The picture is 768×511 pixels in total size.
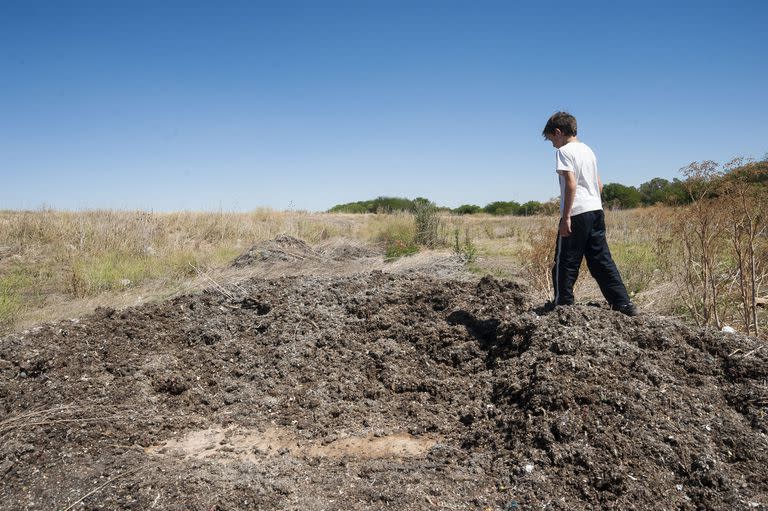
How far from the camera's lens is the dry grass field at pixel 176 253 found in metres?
6.21

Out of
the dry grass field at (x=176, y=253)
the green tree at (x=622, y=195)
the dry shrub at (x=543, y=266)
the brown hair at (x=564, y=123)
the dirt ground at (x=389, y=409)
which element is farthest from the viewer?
the green tree at (x=622, y=195)

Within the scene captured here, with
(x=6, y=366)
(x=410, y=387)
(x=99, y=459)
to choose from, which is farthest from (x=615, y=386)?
(x=6, y=366)

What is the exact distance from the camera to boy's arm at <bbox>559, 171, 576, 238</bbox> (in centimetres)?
373

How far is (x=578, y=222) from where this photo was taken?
3.83 m

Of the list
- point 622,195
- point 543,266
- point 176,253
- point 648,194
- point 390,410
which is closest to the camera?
point 390,410

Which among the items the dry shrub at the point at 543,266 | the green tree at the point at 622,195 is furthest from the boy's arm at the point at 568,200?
the green tree at the point at 622,195

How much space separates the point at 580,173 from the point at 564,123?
16.2 inches

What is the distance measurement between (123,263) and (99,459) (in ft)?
26.1

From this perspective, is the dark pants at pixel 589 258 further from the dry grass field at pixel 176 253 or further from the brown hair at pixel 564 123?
the dry grass field at pixel 176 253

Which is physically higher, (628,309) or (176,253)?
(176,253)

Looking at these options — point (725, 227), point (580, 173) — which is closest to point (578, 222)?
point (580, 173)

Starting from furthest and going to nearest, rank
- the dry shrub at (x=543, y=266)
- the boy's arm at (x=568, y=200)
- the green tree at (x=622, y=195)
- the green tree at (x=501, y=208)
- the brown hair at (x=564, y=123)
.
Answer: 1. the green tree at (x=501, y=208)
2. the green tree at (x=622, y=195)
3. the dry shrub at (x=543, y=266)
4. the brown hair at (x=564, y=123)
5. the boy's arm at (x=568, y=200)

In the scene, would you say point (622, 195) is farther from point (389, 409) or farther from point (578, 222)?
point (389, 409)

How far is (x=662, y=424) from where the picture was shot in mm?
2619
